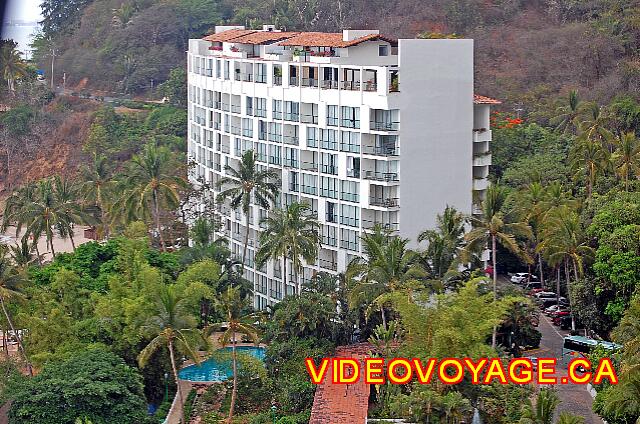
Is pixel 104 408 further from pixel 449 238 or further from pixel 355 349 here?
pixel 449 238

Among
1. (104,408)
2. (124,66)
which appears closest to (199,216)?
(104,408)

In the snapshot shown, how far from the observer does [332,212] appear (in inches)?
1522

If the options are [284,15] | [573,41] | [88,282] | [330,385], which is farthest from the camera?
→ [284,15]

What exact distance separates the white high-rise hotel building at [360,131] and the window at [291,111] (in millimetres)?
60

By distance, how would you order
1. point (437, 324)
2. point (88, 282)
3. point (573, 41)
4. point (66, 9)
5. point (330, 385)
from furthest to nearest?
point (66, 9) < point (573, 41) < point (88, 282) < point (330, 385) < point (437, 324)

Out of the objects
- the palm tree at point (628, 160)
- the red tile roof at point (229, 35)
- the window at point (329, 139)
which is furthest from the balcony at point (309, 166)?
the palm tree at point (628, 160)

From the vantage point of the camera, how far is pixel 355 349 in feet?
107

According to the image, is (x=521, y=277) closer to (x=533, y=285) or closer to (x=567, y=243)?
(x=533, y=285)

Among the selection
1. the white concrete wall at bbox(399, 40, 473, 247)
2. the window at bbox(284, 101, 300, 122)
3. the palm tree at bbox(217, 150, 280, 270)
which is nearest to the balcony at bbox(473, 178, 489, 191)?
the white concrete wall at bbox(399, 40, 473, 247)

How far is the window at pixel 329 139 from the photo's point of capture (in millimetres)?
38125

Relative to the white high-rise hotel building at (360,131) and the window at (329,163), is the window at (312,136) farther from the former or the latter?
the window at (329,163)

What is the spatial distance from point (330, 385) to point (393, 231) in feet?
24.3

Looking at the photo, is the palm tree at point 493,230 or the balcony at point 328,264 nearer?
the palm tree at point 493,230

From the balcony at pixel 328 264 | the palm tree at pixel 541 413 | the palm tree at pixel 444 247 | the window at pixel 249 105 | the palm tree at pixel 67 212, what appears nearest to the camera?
the palm tree at pixel 541 413
